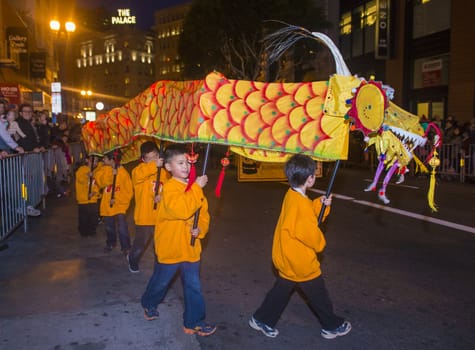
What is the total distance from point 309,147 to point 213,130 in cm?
79

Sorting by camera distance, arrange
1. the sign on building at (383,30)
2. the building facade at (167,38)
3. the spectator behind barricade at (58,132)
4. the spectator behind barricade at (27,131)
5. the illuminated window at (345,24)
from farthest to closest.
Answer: the building facade at (167,38) → the illuminated window at (345,24) → the sign on building at (383,30) → the spectator behind barricade at (58,132) → the spectator behind barricade at (27,131)

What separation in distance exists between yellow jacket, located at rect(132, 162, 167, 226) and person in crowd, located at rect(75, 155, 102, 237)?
71.8 inches

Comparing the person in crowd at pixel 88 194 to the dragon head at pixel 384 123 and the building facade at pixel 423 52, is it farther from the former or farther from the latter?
the building facade at pixel 423 52

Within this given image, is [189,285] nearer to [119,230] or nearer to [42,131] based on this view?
[119,230]

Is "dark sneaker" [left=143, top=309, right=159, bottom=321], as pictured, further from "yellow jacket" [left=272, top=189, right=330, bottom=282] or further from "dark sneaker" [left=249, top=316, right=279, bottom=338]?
"yellow jacket" [left=272, top=189, right=330, bottom=282]

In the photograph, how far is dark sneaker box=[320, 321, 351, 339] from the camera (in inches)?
155

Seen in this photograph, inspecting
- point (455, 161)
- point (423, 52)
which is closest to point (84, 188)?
point (455, 161)

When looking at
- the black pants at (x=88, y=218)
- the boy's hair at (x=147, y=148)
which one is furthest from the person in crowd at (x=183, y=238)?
the black pants at (x=88, y=218)

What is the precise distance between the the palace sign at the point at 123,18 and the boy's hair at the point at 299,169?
14601 centimetres

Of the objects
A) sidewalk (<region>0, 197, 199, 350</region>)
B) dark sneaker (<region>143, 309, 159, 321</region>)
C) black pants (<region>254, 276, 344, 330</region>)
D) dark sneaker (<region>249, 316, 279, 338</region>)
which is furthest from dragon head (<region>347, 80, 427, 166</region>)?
dark sneaker (<region>143, 309, 159, 321</region>)

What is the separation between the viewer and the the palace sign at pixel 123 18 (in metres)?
139

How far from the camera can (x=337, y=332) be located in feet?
13.0

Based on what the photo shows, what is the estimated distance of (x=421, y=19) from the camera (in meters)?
21.5

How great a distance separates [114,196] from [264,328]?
3074mm
